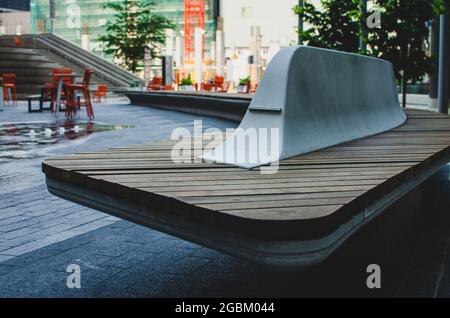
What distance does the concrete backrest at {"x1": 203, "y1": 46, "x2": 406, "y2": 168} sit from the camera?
3.57 meters

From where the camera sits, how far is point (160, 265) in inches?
144

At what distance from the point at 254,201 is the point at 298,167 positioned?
2.91 ft

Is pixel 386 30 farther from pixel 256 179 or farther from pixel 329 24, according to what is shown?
pixel 256 179

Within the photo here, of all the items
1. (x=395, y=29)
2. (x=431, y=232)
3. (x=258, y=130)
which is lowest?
(x=431, y=232)

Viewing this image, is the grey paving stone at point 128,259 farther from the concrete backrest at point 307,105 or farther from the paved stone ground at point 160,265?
the concrete backrest at point 307,105

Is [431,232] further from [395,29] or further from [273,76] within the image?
[395,29]

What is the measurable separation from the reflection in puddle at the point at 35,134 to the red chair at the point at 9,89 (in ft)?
36.2

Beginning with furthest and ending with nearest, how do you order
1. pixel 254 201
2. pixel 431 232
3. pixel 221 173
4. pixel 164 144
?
pixel 431 232 → pixel 164 144 → pixel 221 173 → pixel 254 201

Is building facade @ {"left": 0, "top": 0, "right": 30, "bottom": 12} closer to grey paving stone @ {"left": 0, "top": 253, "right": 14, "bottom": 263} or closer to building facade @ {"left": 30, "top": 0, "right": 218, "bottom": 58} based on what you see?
building facade @ {"left": 30, "top": 0, "right": 218, "bottom": 58}

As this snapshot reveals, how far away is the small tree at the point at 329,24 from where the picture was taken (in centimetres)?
1179

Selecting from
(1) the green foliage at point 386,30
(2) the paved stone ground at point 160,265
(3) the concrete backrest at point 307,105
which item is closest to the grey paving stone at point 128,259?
(2) the paved stone ground at point 160,265

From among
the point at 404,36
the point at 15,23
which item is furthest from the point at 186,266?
the point at 15,23
